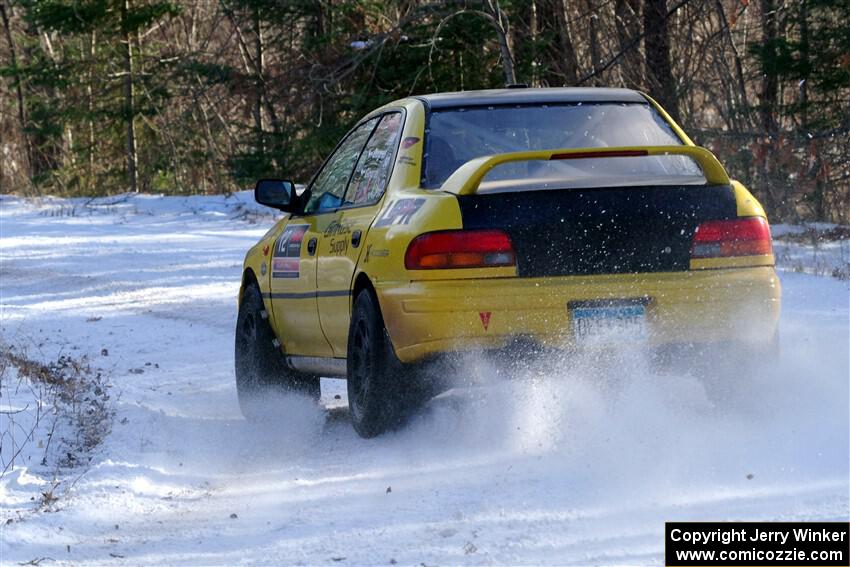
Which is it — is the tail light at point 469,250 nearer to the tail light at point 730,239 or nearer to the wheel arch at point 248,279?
the tail light at point 730,239

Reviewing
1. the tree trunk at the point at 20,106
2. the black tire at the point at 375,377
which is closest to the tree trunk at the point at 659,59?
the black tire at the point at 375,377

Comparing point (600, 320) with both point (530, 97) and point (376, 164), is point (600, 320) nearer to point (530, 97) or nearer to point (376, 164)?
point (530, 97)

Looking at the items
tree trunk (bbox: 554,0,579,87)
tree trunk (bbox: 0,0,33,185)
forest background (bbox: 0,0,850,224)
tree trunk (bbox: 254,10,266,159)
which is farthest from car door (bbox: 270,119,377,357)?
tree trunk (bbox: 0,0,33,185)

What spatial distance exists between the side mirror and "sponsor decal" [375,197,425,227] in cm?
149

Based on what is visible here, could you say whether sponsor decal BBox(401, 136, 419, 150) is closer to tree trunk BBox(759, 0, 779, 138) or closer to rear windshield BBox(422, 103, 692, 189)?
rear windshield BBox(422, 103, 692, 189)

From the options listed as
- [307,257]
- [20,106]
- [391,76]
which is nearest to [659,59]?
[391,76]

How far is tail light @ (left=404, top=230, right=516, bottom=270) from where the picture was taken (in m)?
5.69

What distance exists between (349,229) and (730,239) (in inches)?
75.3

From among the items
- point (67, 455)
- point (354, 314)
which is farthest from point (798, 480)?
point (67, 455)

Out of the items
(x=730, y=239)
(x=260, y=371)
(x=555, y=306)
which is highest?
(x=730, y=239)

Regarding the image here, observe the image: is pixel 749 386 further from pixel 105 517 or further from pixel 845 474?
pixel 105 517

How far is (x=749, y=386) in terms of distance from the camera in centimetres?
602

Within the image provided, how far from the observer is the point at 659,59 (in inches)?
882

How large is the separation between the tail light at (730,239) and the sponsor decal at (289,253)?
8.20 ft
